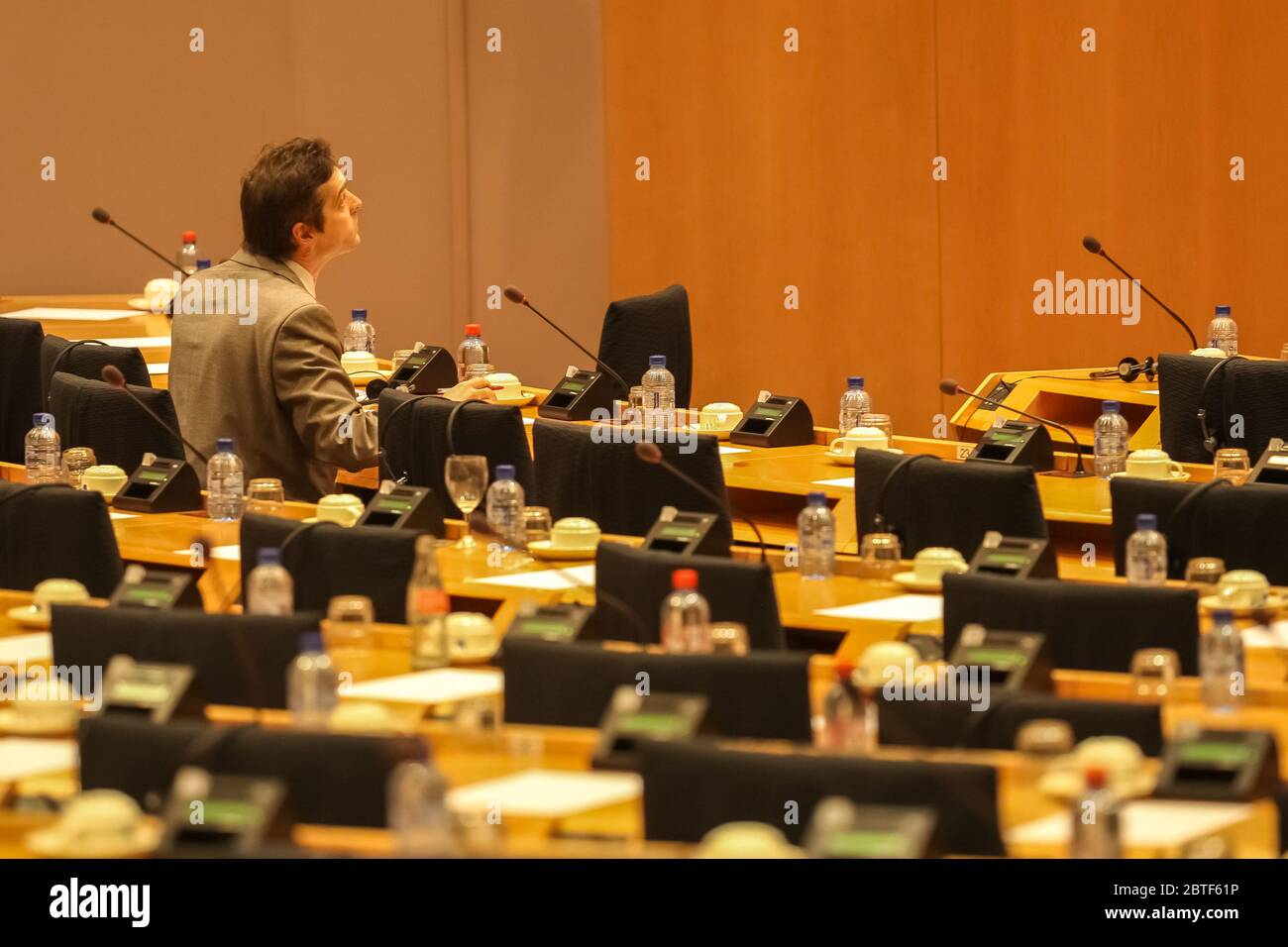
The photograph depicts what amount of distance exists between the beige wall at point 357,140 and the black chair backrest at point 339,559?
5.73 meters

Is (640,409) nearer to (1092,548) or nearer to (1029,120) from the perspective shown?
(1092,548)

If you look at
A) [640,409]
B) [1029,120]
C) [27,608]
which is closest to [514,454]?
[640,409]

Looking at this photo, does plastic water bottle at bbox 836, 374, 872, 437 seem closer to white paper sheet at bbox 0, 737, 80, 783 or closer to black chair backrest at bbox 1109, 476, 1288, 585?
black chair backrest at bbox 1109, 476, 1288, 585

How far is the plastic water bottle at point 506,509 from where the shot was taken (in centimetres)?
498

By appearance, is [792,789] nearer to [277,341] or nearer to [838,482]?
[277,341]

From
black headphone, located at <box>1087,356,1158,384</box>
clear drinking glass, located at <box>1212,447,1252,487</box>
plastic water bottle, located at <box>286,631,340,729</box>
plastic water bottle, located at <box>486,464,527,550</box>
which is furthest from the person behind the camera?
black headphone, located at <box>1087,356,1158,384</box>

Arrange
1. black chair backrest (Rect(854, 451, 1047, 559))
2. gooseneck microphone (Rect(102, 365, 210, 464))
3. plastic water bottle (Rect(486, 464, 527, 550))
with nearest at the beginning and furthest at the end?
black chair backrest (Rect(854, 451, 1047, 559))
plastic water bottle (Rect(486, 464, 527, 550))
gooseneck microphone (Rect(102, 365, 210, 464))

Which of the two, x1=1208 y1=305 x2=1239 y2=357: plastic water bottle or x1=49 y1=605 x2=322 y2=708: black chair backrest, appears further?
x1=1208 y1=305 x2=1239 y2=357: plastic water bottle

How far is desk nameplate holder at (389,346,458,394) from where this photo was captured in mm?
7309

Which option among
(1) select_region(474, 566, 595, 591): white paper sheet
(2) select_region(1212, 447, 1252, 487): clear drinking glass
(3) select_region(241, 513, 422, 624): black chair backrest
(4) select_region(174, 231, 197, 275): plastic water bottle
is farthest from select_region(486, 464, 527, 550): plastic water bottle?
(4) select_region(174, 231, 197, 275): plastic water bottle

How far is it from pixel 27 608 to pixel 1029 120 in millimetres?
5909

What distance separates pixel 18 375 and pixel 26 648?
3654 mm

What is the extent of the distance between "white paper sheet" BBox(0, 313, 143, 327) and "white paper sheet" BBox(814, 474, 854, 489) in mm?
3841
